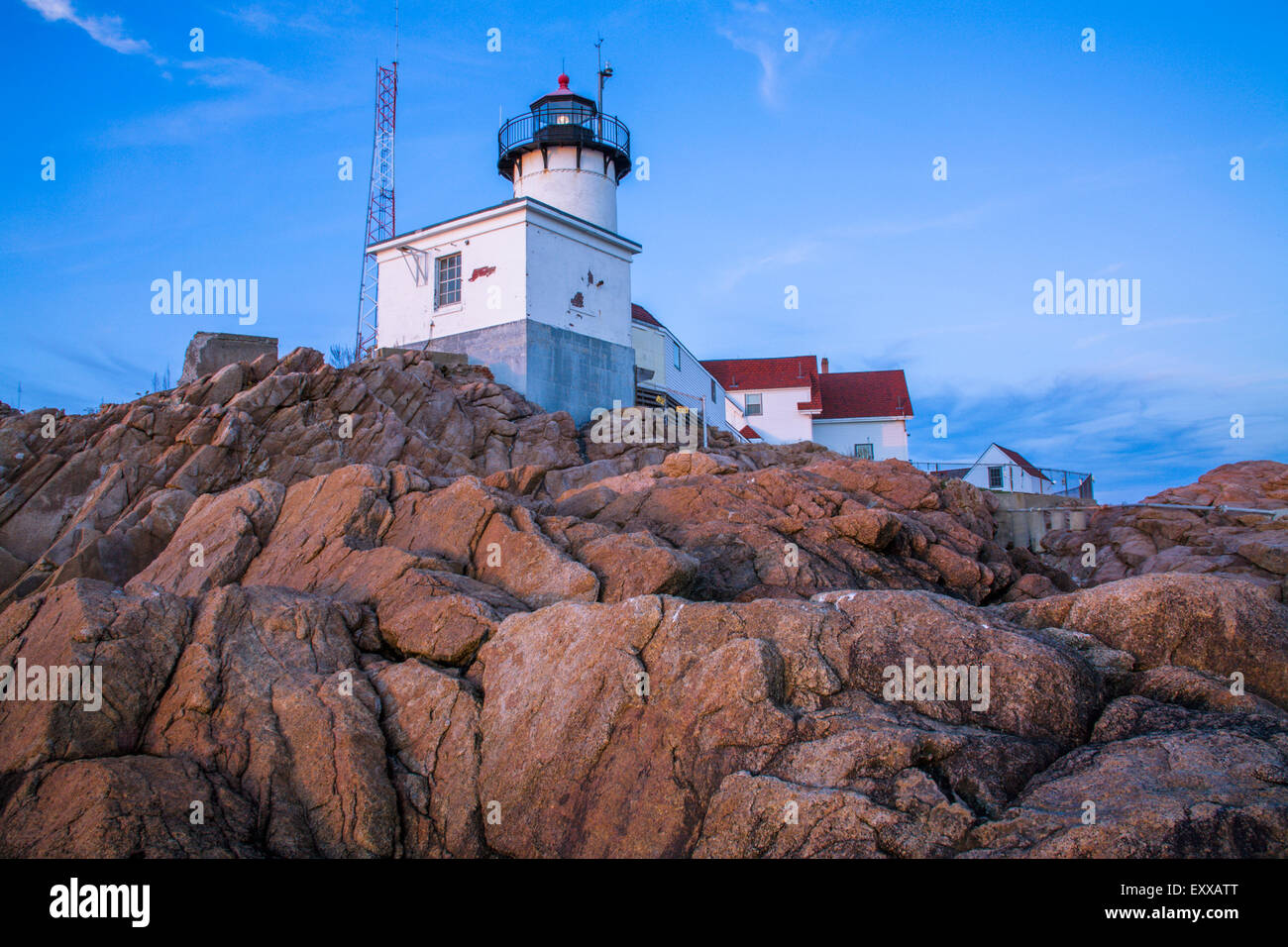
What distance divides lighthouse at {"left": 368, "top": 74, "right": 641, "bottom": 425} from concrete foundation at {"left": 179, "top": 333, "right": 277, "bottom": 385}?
572cm

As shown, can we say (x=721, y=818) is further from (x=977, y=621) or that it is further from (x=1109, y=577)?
(x=1109, y=577)

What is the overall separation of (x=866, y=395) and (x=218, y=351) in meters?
34.8

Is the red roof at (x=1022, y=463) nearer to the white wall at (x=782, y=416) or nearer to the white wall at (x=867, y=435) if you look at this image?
the white wall at (x=867, y=435)

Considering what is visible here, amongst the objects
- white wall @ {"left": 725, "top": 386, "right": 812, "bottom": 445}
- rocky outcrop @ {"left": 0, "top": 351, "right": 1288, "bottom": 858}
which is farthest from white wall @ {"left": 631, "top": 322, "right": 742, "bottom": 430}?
rocky outcrop @ {"left": 0, "top": 351, "right": 1288, "bottom": 858}

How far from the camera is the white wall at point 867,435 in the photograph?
48719 mm

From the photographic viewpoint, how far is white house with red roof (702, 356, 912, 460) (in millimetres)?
48125

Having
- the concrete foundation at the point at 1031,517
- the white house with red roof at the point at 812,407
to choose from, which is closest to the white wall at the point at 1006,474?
the white house with red roof at the point at 812,407

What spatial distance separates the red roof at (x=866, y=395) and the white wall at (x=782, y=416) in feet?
5.95

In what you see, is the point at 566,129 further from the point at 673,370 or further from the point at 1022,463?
the point at 1022,463
